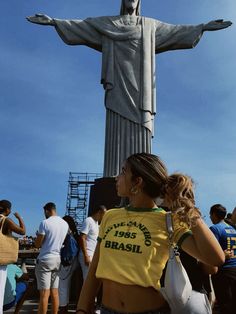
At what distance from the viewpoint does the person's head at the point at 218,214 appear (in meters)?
4.17

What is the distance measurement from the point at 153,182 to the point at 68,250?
3.96 meters

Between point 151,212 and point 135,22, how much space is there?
8.61 m

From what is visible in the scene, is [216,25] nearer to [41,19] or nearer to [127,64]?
[127,64]

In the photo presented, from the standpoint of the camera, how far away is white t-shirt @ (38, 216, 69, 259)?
5055 mm

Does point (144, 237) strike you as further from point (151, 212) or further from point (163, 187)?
point (163, 187)

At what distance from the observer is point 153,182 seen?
1.86 meters

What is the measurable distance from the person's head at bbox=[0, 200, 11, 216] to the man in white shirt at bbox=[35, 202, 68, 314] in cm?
78

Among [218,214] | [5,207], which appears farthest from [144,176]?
[5,207]

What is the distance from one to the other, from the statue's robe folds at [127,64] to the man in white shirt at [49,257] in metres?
3.70

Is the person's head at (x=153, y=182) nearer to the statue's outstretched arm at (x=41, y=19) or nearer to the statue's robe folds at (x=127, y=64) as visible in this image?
the statue's robe folds at (x=127, y=64)

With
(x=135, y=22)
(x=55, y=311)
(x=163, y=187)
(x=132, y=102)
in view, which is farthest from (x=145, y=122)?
(x=163, y=187)

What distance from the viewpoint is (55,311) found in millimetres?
5008

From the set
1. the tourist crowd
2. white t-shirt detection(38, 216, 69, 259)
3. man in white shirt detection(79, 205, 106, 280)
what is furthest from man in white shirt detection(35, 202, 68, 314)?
the tourist crowd

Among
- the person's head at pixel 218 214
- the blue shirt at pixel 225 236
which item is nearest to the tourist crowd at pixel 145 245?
the blue shirt at pixel 225 236
